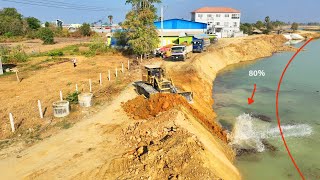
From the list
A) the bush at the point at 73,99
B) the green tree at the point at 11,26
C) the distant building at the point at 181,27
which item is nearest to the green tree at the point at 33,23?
the green tree at the point at 11,26

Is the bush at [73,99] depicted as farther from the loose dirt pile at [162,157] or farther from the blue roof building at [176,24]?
the blue roof building at [176,24]

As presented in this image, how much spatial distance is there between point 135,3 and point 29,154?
101ft

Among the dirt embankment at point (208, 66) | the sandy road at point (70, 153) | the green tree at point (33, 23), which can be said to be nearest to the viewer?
the sandy road at point (70, 153)

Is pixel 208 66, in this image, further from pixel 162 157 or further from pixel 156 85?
pixel 162 157

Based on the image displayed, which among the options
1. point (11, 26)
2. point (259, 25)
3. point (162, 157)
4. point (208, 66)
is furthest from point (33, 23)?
point (259, 25)

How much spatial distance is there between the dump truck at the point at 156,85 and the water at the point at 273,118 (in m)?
4.34

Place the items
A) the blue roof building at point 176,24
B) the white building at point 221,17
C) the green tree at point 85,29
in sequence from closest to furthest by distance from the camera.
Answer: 1. the blue roof building at point 176,24
2. the green tree at point 85,29
3. the white building at point 221,17

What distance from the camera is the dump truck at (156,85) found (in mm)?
20016

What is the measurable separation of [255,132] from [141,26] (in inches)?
1017

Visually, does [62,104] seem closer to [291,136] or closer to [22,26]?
[291,136]

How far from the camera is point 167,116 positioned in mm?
15539

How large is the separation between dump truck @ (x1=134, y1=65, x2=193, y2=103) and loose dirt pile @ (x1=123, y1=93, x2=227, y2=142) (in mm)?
1370

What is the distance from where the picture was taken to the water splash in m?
17.0

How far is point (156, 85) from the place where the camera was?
20.7 m
